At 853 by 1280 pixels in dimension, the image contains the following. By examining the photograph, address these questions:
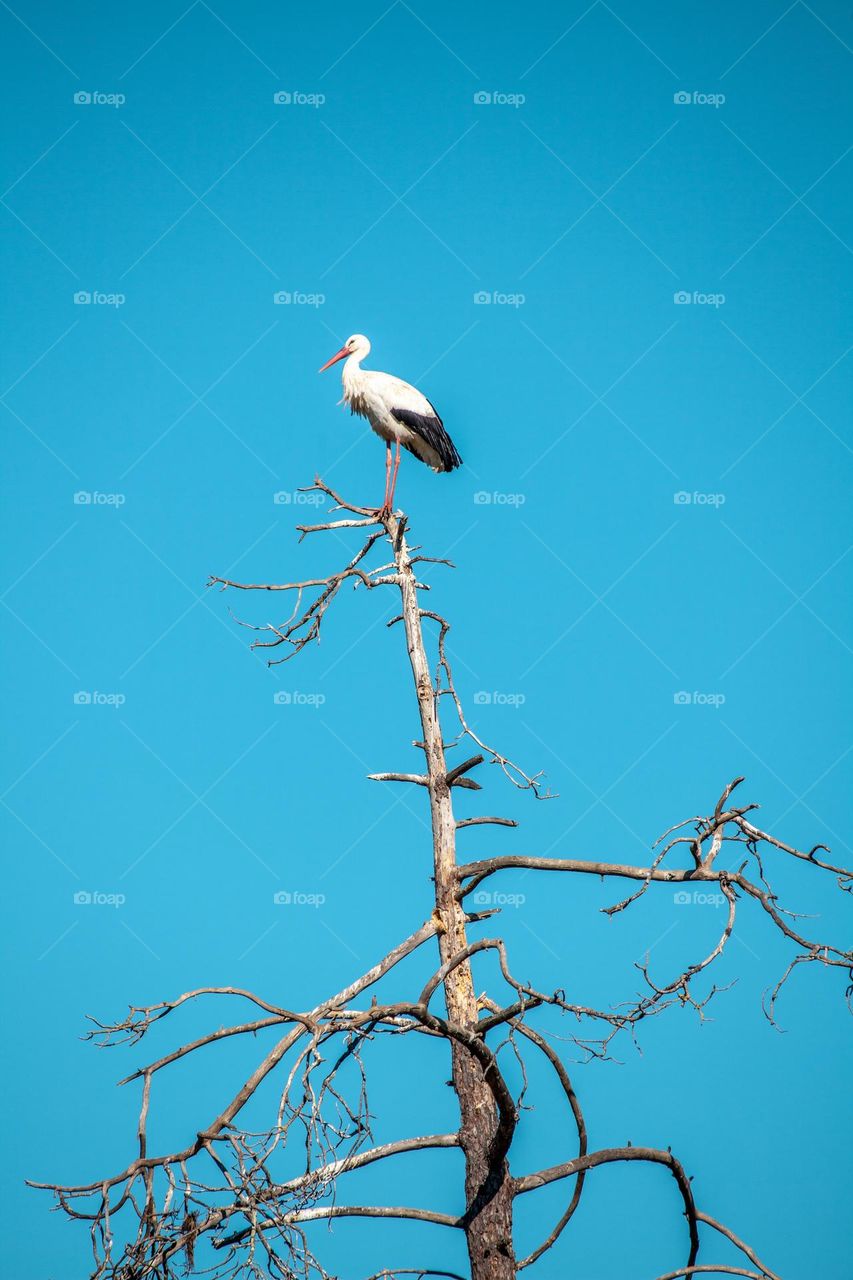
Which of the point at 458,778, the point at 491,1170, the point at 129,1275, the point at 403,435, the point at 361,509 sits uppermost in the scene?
the point at 403,435

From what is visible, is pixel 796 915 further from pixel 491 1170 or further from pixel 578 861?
pixel 491 1170

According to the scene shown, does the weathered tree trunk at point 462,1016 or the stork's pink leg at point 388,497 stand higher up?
the stork's pink leg at point 388,497

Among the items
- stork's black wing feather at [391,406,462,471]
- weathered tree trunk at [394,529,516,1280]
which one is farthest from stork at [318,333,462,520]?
weathered tree trunk at [394,529,516,1280]

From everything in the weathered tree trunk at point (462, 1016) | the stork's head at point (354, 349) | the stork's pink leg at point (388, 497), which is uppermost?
the stork's head at point (354, 349)

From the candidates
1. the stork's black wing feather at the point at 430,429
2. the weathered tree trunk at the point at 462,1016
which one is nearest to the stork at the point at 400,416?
the stork's black wing feather at the point at 430,429

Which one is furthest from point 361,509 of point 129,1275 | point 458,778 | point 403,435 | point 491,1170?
point 129,1275

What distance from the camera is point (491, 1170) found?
25.0 feet

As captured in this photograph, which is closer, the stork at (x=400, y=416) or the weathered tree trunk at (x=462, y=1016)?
the weathered tree trunk at (x=462, y=1016)

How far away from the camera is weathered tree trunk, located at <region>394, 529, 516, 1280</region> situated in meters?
7.63

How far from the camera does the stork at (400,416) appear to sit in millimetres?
11148

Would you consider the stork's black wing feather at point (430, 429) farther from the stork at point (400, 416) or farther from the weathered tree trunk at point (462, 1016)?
the weathered tree trunk at point (462, 1016)

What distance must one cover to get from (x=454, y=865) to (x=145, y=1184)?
2585mm

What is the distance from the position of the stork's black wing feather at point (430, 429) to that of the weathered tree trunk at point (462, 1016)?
8.81 ft

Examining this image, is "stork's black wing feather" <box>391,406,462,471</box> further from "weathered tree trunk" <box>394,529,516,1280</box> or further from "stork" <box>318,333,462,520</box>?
"weathered tree trunk" <box>394,529,516,1280</box>
